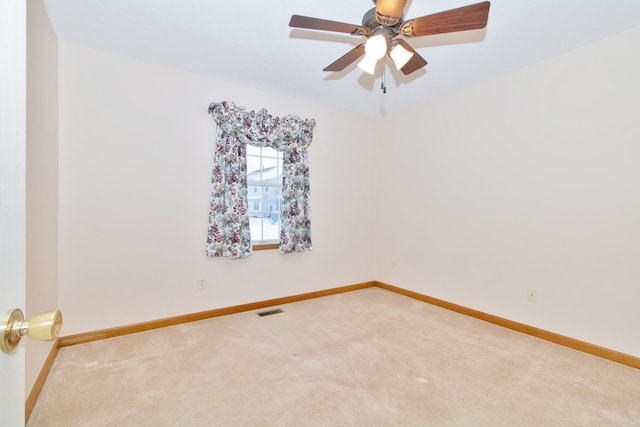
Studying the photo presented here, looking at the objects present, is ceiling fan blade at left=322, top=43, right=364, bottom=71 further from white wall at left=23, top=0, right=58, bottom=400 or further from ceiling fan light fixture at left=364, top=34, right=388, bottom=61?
white wall at left=23, top=0, right=58, bottom=400

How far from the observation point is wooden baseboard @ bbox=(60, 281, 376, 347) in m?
2.55

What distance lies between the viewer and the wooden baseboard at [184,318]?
8.38 feet

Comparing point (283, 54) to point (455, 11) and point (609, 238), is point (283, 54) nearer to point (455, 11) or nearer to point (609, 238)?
point (455, 11)

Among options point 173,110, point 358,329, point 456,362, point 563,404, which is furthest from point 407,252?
point 173,110

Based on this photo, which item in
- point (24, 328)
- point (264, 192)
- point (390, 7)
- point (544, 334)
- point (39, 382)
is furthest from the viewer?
point (264, 192)

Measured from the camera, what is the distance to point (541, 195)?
9.12 ft

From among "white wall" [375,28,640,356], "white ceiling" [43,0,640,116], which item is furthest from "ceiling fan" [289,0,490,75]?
"white wall" [375,28,640,356]

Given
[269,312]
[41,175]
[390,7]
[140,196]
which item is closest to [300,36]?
[390,7]

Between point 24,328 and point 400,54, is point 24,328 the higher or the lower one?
the lower one

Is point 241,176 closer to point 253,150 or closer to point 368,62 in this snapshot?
point 253,150

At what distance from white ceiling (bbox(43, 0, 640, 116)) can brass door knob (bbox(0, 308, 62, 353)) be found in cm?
217

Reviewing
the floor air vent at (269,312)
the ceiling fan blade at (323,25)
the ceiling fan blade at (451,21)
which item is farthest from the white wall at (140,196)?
the ceiling fan blade at (451,21)

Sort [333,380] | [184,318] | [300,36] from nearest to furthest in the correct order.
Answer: [333,380]
[300,36]
[184,318]

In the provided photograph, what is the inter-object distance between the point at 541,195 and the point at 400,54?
190 cm
